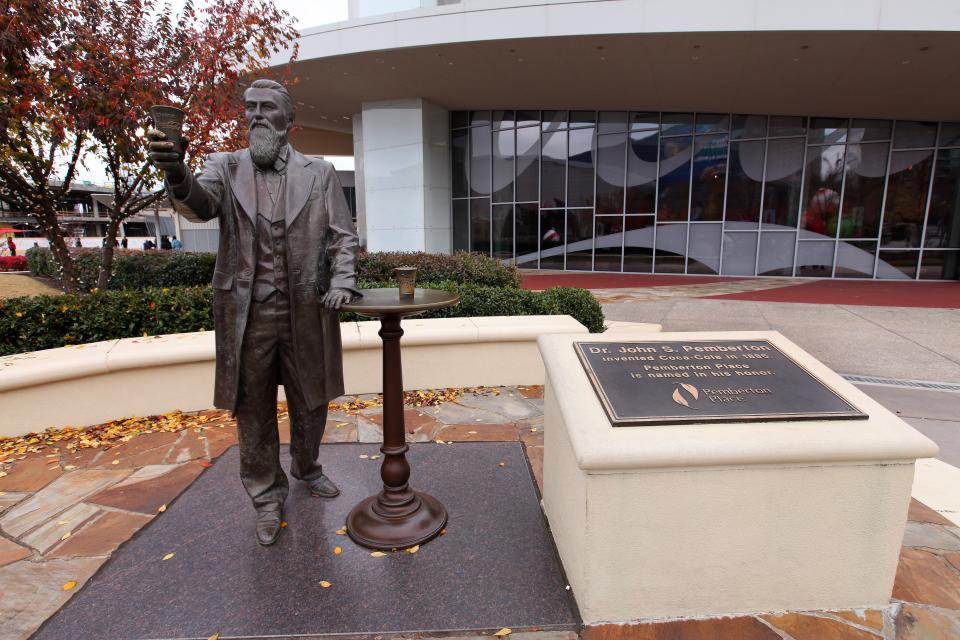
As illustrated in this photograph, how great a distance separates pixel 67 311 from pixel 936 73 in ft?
54.3

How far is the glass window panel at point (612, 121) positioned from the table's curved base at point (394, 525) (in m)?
16.4

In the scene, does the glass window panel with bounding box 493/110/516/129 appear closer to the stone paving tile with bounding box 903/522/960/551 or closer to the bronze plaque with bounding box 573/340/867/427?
the bronze plaque with bounding box 573/340/867/427

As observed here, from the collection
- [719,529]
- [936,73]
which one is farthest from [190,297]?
[936,73]

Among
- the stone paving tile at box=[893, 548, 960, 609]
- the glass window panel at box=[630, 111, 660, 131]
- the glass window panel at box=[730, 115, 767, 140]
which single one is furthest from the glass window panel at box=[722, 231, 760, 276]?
the stone paving tile at box=[893, 548, 960, 609]

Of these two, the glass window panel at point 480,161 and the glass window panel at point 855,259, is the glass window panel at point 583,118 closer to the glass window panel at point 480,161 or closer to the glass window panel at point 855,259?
the glass window panel at point 480,161

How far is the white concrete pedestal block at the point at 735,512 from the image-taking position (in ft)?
6.93

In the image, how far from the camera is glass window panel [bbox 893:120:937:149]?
15.0m

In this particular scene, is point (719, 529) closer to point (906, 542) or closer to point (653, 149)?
point (906, 542)

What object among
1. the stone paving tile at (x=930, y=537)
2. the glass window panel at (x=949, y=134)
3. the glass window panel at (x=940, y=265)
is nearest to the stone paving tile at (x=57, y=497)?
the stone paving tile at (x=930, y=537)

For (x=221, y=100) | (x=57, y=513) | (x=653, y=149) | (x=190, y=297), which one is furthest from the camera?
(x=653, y=149)

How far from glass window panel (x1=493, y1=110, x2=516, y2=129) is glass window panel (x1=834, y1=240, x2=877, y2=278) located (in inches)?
436

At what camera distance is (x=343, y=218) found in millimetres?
2764

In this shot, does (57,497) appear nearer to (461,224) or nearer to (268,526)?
(268,526)

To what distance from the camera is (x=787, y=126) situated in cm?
1576
